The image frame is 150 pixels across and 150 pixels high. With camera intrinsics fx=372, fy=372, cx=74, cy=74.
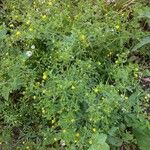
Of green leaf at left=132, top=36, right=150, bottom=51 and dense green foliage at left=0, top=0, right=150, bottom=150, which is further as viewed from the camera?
green leaf at left=132, top=36, right=150, bottom=51

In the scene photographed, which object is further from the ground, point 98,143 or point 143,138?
point 98,143

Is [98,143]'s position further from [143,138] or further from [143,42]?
[143,42]

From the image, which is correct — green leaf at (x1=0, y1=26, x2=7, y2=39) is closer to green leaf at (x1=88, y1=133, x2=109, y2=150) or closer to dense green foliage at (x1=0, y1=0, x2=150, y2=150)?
dense green foliage at (x1=0, y1=0, x2=150, y2=150)

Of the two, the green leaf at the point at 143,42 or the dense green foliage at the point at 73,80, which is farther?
the green leaf at the point at 143,42

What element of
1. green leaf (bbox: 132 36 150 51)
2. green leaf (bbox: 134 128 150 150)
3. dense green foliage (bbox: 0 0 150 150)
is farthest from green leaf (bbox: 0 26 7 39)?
green leaf (bbox: 134 128 150 150)

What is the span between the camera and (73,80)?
3.02 meters

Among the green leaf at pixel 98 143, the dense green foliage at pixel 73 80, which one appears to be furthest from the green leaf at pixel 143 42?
the green leaf at pixel 98 143

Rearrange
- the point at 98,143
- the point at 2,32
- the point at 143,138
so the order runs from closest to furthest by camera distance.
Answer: the point at 98,143
the point at 143,138
the point at 2,32

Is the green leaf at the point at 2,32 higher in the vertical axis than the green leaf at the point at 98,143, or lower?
higher

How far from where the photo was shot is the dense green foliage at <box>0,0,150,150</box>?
299cm

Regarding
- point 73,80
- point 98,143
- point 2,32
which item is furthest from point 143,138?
point 2,32

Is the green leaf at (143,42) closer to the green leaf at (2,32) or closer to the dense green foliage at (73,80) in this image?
the dense green foliage at (73,80)

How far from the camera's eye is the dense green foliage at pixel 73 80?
9.82ft

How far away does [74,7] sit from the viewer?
152 inches
